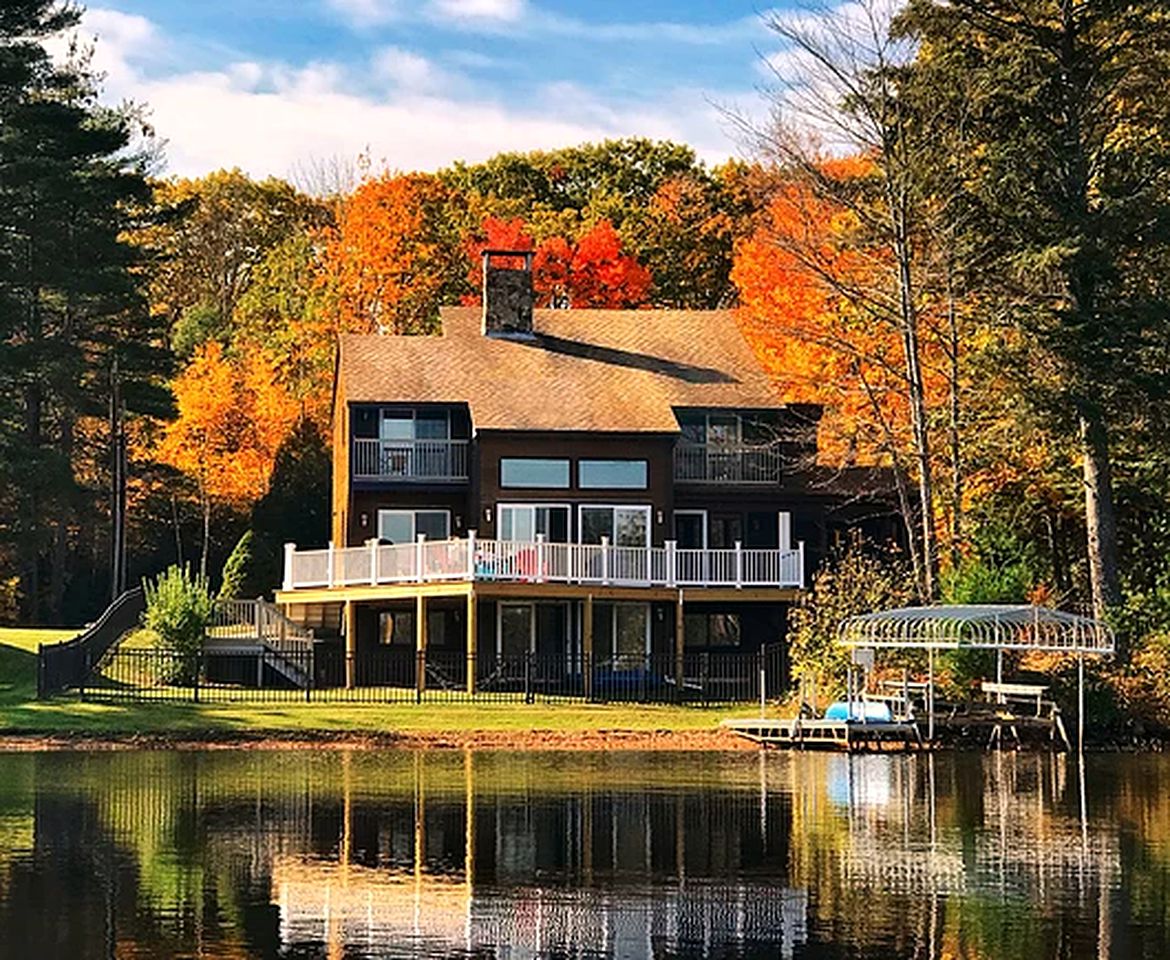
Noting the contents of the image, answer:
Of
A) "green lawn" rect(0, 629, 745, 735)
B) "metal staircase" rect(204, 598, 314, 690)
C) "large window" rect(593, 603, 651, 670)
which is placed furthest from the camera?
"large window" rect(593, 603, 651, 670)

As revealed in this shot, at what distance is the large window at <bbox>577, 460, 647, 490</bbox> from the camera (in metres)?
49.1

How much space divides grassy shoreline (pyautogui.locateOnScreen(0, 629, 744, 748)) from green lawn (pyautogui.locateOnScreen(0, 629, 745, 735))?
20 mm

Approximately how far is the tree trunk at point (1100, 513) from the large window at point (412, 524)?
17.6 m

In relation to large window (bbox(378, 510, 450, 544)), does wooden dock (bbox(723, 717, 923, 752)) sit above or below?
below

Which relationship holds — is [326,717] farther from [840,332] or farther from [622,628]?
[840,332]

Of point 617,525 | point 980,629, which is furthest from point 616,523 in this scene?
point 980,629

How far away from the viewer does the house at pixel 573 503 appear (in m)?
46.1

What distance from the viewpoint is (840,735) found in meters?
34.2

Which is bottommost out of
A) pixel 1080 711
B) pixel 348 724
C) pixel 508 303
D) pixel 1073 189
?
pixel 348 724

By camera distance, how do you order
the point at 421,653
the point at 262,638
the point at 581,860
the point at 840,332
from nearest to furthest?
the point at 581,860 < the point at 421,653 < the point at 262,638 < the point at 840,332

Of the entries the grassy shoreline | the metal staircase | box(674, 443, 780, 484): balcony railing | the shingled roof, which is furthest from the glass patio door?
the grassy shoreline

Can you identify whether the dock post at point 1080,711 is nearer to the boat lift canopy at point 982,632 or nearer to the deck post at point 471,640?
the boat lift canopy at point 982,632

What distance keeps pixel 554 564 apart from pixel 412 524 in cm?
754

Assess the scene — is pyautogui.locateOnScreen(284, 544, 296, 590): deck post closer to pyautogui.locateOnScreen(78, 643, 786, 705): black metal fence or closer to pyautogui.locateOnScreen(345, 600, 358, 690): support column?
pyautogui.locateOnScreen(345, 600, 358, 690): support column
